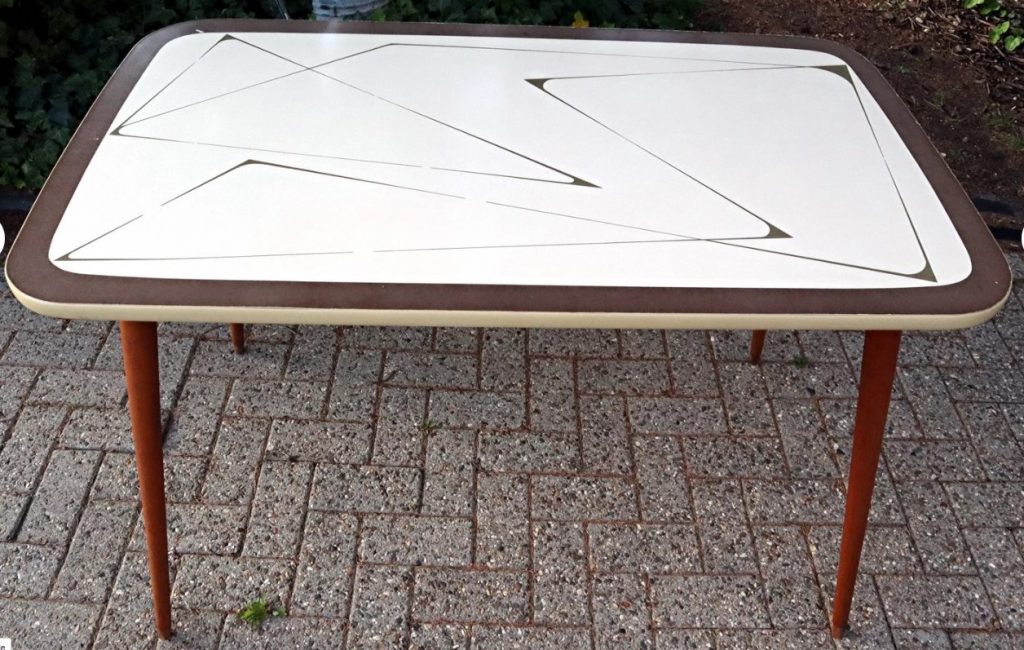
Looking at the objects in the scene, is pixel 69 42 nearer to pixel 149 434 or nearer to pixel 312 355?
pixel 312 355

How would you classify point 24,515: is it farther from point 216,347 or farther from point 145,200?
point 145,200

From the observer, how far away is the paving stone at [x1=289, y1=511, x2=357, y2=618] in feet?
6.61

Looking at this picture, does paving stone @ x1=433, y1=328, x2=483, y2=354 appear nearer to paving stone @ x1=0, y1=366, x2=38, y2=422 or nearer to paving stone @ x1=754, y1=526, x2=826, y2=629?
paving stone @ x1=754, y1=526, x2=826, y2=629

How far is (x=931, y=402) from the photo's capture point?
8.52 feet

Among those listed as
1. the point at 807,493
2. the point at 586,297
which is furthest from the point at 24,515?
the point at 807,493

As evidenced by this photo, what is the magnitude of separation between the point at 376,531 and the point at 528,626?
0.41 m

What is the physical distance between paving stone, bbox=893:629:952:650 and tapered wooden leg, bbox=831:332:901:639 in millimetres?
135

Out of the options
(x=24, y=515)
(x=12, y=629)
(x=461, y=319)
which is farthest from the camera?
(x=24, y=515)

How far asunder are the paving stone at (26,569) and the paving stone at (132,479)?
17 cm

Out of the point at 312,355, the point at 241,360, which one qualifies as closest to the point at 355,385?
the point at 312,355

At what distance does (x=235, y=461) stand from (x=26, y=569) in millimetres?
494

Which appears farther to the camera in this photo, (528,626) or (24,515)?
(24,515)

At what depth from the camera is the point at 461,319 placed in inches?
59.4

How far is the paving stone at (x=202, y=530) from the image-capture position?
6.96 ft
